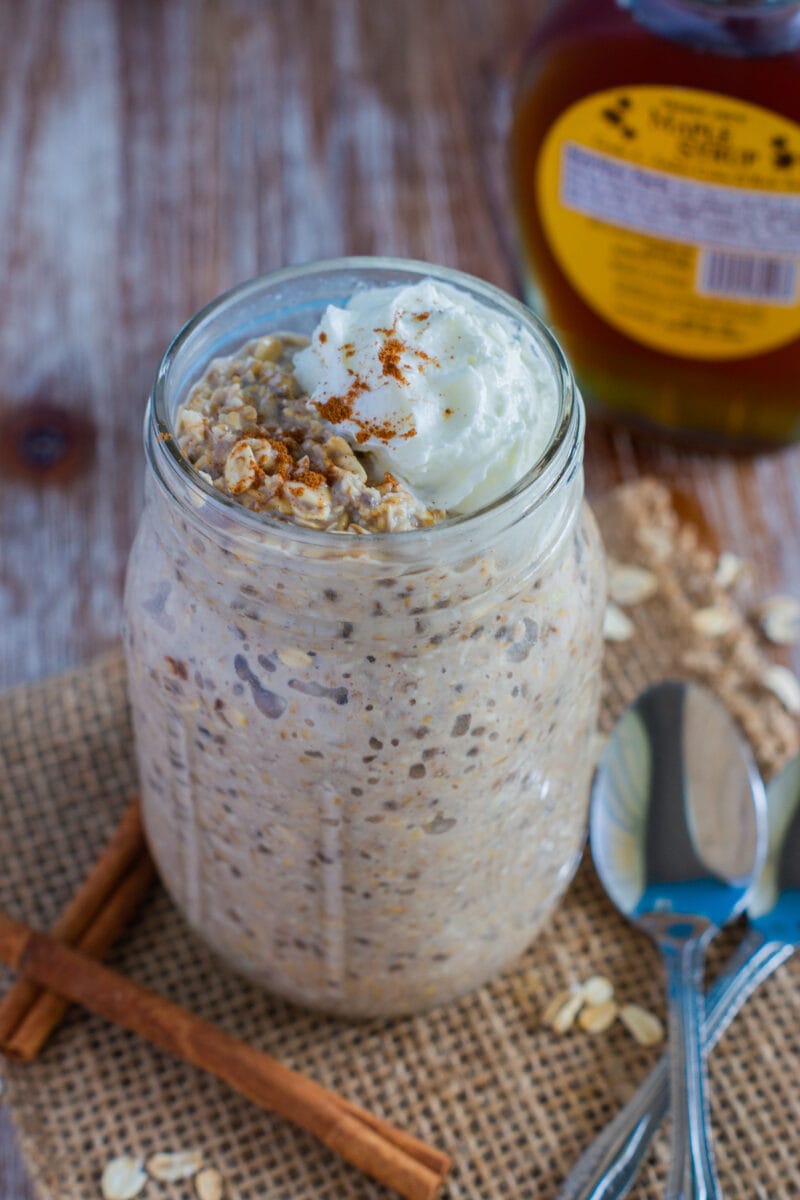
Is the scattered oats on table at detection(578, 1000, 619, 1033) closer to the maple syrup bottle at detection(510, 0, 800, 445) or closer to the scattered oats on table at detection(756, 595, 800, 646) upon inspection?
the scattered oats on table at detection(756, 595, 800, 646)

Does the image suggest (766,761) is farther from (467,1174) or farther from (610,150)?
(610,150)

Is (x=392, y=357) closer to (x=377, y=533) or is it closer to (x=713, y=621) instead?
(x=377, y=533)

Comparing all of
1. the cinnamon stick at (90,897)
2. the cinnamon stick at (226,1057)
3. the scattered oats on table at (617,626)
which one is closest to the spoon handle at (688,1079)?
the cinnamon stick at (226,1057)

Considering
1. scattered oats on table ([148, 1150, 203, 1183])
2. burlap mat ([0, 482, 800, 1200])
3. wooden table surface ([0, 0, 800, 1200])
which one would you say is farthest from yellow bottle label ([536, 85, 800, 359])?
scattered oats on table ([148, 1150, 203, 1183])

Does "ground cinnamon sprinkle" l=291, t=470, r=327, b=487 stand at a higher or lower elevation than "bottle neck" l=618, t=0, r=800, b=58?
lower

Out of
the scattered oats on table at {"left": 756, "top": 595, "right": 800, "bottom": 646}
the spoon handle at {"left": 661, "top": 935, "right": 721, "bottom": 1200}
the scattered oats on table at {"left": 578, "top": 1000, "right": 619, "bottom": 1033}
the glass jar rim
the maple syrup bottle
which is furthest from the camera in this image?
the scattered oats on table at {"left": 756, "top": 595, "right": 800, "bottom": 646}

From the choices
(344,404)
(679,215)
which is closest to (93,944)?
(344,404)
